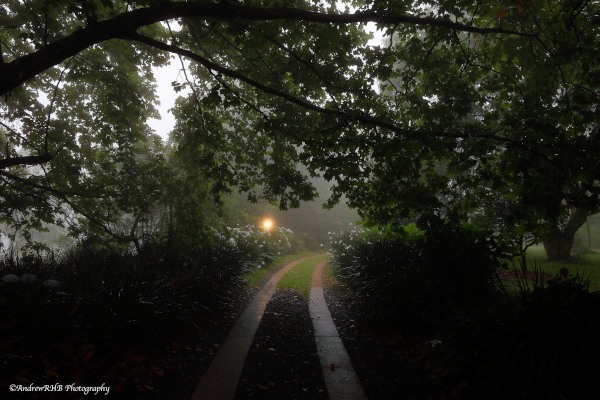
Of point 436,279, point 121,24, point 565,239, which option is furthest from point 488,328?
point 565,239

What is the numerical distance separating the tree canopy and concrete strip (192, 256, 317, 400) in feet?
9.35

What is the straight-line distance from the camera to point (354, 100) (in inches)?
283

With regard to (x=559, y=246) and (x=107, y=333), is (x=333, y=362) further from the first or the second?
(x=559, y=246)

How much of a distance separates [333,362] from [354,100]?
5411mm

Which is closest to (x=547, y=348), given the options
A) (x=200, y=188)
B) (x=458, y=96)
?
→ (x=458, y=96)

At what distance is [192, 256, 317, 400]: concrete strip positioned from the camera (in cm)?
384

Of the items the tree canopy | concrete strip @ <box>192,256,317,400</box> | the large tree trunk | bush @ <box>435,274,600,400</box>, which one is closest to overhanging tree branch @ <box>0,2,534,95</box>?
the tree canopy

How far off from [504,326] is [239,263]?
26.7ft

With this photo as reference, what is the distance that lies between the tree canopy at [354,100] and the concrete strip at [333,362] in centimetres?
252

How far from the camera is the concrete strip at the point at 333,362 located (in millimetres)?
3914

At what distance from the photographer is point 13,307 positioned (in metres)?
4.00

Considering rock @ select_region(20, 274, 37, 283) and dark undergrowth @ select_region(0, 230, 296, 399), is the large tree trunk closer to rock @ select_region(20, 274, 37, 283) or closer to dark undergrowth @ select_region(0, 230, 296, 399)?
dark undergrowth @ select_region(0, 230, 296, 399)

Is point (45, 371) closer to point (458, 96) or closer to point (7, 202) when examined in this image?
point (7, 202)

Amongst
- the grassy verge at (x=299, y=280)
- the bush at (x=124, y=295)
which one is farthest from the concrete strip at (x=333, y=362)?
the grassy verge at (x=299, y=280)
